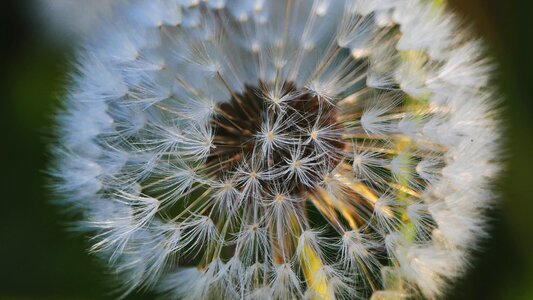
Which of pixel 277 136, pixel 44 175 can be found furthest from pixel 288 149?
pixel 44 175

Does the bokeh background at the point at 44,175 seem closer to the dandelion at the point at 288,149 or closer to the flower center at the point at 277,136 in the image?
the dandelion at the point at 288,149

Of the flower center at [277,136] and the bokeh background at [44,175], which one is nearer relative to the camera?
the flower center at [277,136]

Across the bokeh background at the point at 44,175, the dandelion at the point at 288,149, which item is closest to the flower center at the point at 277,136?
the dandelion at the point at 288,149

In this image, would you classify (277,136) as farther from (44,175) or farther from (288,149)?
(44,175)

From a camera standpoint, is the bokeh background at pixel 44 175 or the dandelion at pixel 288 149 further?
the bokeh background at pixel 44 175

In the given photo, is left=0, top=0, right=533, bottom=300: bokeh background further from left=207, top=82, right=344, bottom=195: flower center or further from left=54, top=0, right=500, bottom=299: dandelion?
left=207, top=82, right=344, bottom=195: flower center

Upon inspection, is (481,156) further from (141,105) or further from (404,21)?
(141,105)
